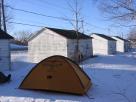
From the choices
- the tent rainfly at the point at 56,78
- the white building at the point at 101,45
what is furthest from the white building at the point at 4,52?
the white building at the point at 101,45

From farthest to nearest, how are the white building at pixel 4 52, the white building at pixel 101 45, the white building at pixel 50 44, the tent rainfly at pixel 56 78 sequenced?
1. the white building at pixel 101 45
2. the white building at pixel 50 44
3. the white building at pixel 4 52
4. the tent rainfly at pixel 56 78

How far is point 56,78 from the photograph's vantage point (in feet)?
41.4

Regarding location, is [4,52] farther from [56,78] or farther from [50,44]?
[56,78]

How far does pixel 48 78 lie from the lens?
41.7ft

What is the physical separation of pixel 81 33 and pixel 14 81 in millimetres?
23971

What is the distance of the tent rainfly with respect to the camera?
12367 mm

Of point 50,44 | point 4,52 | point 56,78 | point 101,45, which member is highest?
point 50,44

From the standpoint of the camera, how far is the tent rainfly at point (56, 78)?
12.4 meters

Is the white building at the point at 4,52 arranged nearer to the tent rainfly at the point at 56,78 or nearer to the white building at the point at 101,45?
the tent rainfly at the point at 56,78

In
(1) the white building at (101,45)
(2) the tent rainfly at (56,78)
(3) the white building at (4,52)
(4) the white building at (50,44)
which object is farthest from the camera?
(1) the white building at (101,45)

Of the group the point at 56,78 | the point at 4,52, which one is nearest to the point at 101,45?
the point at 4,52

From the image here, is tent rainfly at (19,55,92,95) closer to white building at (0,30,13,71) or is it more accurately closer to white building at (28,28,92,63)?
white building at (0,30,13,71)

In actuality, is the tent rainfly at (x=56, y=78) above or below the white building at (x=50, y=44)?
below

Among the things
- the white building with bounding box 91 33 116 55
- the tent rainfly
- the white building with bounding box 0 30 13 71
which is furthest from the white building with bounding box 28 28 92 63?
the white building with bounding box 91 33 116 55
